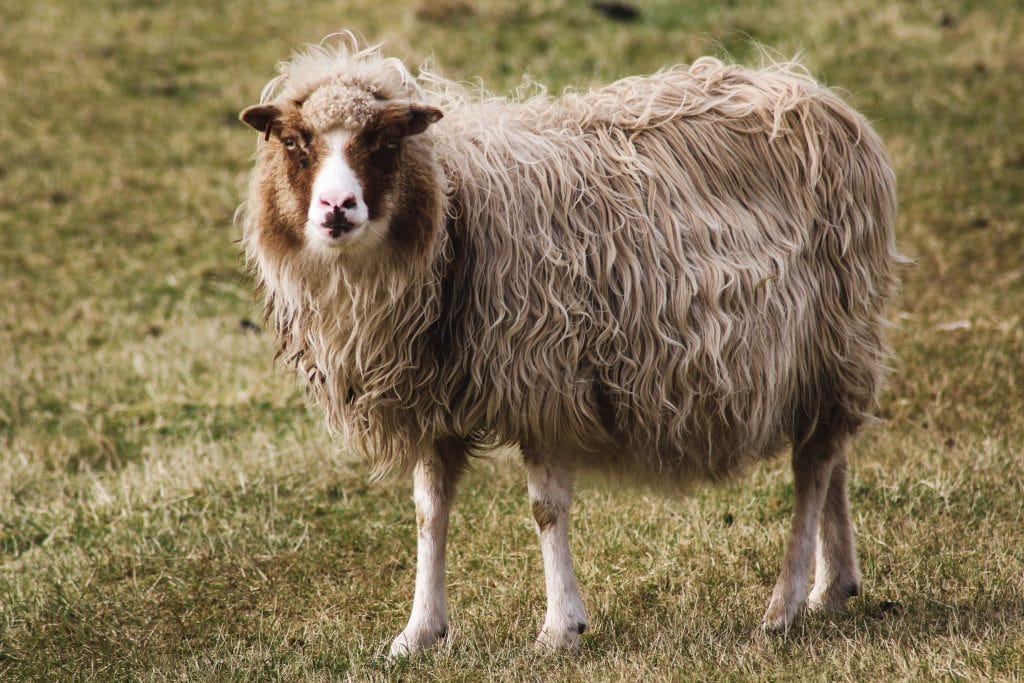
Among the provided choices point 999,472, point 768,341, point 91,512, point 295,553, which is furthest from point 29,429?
point 999,472

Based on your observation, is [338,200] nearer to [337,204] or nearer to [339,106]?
[337,204]

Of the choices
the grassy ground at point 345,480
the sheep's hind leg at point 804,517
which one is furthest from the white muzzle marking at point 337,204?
the sheep's hind leg at point 804,517

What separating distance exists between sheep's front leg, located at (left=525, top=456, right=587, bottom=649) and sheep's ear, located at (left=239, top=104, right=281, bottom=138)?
1456 mm

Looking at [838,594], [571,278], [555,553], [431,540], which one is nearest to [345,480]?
[431,540]

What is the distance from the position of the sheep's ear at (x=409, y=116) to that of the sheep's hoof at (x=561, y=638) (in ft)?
5.90

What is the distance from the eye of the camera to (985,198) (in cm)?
1021

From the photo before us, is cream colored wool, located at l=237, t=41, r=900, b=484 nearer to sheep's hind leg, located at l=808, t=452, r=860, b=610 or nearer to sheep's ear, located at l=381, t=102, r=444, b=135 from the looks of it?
sheep's ear, located at l=381, t=102, r=444, b=135

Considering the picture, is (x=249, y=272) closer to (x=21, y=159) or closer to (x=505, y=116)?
(x=505, y=116)

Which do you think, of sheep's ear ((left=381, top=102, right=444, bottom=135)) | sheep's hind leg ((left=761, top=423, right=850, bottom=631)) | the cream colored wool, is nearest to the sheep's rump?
the cream colored wool

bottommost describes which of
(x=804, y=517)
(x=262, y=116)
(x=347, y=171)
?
(x=804, y=517)

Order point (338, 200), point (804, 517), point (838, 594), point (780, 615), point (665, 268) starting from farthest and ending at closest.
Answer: point (838, 594) → point (804, 517) → point (780, 615) → point (665, 268) → point (338, 200)

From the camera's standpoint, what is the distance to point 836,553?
5.16 meters

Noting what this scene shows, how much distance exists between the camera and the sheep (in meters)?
4.18

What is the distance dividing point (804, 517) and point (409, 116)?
7.29 ft
